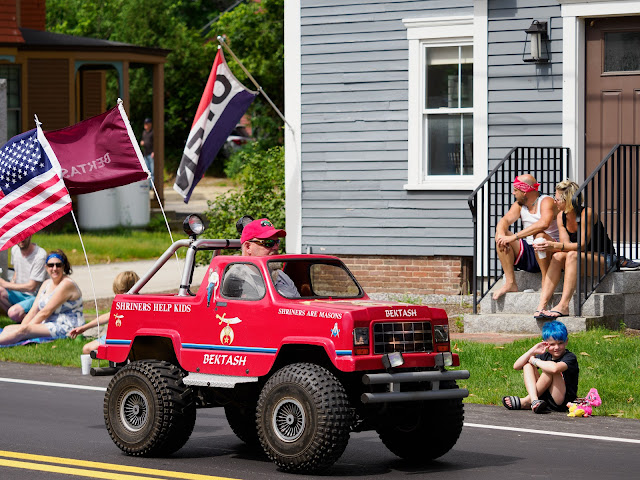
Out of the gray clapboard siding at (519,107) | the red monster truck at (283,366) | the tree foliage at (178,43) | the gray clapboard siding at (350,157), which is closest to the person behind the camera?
the red monster truck at (283,366)

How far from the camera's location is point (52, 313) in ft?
49.4

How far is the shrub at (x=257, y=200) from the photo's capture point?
20.4m

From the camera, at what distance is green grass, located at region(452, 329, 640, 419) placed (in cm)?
1102

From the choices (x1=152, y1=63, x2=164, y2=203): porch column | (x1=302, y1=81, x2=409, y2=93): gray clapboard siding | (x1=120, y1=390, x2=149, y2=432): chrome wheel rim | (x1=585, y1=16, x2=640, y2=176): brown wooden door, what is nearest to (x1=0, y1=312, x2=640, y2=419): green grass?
(x1=585, y1=16, x2=640, y2=176): brown wooden door

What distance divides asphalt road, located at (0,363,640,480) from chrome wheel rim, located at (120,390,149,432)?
8.9 inches

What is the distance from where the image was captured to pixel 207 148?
16.7 meters

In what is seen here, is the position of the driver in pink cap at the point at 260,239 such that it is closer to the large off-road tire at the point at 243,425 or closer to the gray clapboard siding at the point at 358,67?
the large off-road tire at the point at 243,425

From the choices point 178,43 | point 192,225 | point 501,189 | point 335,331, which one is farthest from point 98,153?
point 178,43

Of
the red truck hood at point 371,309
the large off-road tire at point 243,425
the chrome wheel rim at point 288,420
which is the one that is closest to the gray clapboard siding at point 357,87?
the large off-road tire at point 243,425

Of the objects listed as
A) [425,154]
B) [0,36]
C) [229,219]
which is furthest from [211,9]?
[425,154]

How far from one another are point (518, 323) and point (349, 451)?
5749mm

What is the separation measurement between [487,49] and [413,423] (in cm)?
879

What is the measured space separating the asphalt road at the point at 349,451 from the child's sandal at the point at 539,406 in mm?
77

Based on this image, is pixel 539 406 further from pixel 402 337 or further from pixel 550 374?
pixel 402 337
